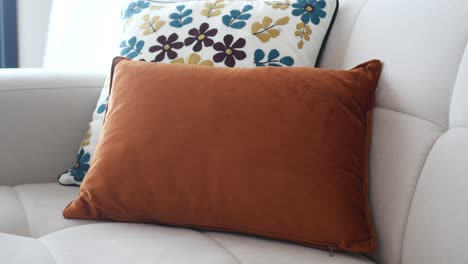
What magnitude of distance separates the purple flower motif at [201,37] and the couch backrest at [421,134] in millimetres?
A: 338

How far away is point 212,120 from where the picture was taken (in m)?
1.06

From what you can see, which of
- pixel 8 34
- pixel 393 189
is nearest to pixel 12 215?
pixel 393 189

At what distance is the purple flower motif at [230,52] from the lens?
1290 millimetres

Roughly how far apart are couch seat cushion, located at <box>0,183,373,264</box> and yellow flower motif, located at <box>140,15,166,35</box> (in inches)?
18.1

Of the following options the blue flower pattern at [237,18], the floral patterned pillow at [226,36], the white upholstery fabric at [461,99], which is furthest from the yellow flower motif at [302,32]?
the white upholstery fabric at [461,99]

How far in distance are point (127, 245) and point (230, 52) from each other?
1.63 feet

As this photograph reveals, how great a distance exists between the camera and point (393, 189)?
1053 millimetres

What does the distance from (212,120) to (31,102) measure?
53cm

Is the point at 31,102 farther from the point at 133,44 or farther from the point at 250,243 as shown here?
the point at 250,243

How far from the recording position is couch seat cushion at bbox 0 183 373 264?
954 millimetres

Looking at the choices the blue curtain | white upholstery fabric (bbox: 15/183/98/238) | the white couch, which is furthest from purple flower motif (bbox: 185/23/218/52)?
the blue curtain

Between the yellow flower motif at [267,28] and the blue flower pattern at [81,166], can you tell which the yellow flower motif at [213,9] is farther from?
the blue flower pattern at [81,166]

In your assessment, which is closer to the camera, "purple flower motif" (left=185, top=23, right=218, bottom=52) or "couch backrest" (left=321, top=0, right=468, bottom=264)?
"couch backrest" (left=321, top=0, right=468, bottom=264)

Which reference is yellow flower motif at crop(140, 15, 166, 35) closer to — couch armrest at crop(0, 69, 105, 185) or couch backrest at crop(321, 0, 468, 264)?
couch armrest at crop(0, 69, 105, 185)
